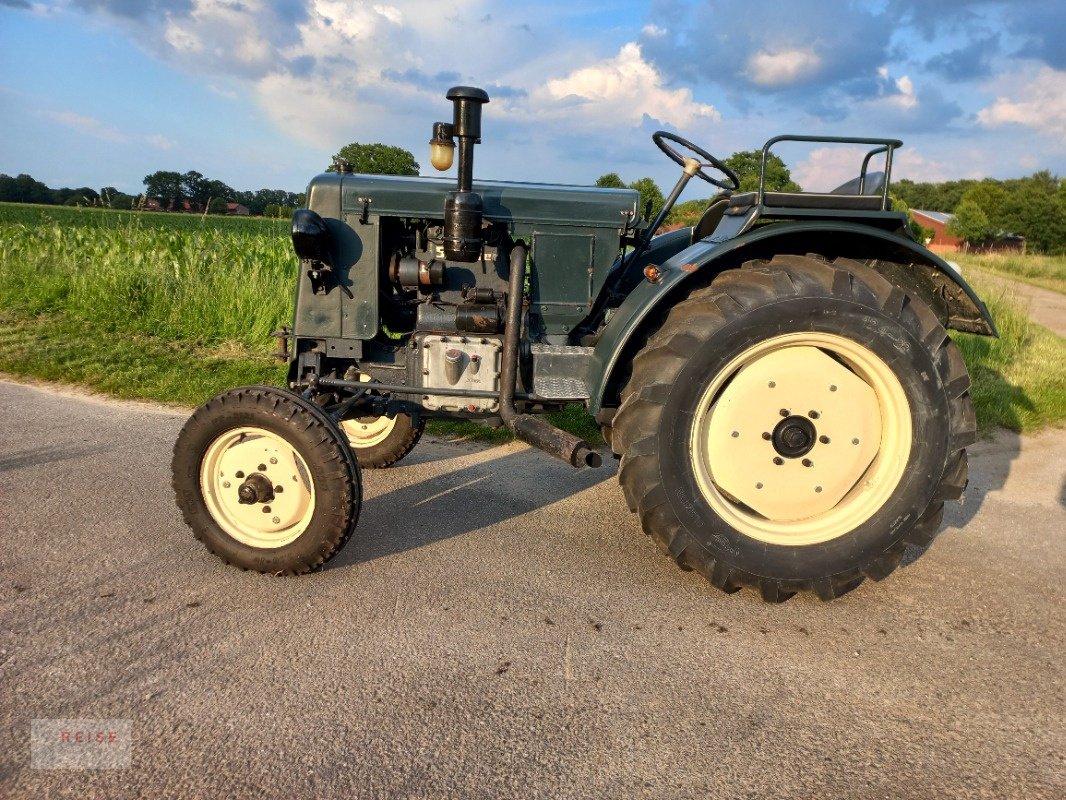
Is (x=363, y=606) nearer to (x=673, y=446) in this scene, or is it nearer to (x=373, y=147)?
(x=673, y=446)

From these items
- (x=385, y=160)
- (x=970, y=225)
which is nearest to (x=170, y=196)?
(x=385, y=160)

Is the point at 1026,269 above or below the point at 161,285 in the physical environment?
above

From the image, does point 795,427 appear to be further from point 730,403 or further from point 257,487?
point 257,487

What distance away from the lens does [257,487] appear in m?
3.01

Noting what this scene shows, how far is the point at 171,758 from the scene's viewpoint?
1988 millimetres

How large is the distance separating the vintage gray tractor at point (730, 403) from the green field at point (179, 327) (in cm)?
219

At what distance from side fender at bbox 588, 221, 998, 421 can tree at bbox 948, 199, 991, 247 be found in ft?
151

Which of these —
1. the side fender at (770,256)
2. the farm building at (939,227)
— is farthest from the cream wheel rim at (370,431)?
the farm building at (939,227)

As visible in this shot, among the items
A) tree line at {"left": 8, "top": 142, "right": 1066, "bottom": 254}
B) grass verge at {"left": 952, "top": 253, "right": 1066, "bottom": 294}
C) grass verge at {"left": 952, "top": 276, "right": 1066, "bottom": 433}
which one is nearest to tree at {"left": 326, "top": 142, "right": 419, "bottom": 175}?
tree line at {"left": 8, "top": 142, "right": 1066, "bottom": 254}

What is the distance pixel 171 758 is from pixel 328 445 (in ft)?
4.05

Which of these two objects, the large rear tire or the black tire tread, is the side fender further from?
the black tire tread

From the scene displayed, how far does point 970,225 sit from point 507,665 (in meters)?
48.1

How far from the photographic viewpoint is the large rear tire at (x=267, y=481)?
9.72 ft

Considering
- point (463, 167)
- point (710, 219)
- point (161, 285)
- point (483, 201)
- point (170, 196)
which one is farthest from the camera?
point (170, 196)
